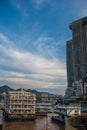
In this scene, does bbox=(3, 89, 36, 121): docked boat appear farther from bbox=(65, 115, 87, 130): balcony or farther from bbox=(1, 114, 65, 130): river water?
bbox=(65, 115, 87, 130): balcony

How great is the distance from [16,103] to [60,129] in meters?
44.7

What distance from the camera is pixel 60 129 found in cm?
6681

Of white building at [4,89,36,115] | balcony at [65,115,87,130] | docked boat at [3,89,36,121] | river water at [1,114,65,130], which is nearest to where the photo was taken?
balcony at [65,115,87,130]

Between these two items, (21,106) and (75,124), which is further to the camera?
(21,106)

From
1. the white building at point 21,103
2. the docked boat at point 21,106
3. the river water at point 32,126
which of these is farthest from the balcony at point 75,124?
the white building at point 21,103

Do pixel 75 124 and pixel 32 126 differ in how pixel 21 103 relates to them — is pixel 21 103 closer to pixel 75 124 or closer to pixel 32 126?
pixel 32 126

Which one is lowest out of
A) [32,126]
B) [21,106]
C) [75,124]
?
[32,126]

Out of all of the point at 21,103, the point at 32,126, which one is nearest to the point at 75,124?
the point at 32,126

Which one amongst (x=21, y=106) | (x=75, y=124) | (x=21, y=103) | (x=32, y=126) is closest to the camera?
(x=75, y=124)

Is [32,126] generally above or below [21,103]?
below

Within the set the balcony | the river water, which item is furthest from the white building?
the balcony

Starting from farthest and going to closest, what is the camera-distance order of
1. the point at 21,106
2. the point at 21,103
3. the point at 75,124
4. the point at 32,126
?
the point at 21,103, the point at 21,106, the point at 32,126, the point at 75,124

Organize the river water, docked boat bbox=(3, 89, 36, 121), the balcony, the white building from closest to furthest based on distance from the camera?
the balcony, the river water, docked boat bbox=(3, 89, 36, 121), the white building

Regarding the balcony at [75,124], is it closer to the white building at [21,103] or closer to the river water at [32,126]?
the river water at [32,126]
